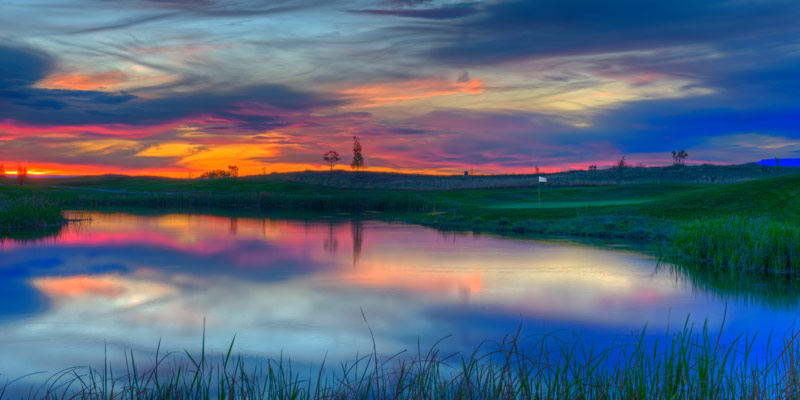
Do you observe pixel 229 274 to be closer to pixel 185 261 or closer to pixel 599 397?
pixel 185 261

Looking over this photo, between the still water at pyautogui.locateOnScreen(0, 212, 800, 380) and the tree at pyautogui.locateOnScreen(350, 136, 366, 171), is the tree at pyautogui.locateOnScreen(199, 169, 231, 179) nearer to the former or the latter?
the tree at pyautogui.locateOnScreen(350, 136, 366, 171)

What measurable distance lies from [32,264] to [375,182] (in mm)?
83580

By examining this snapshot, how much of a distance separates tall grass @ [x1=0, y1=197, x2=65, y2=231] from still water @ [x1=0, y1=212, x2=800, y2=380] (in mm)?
6466

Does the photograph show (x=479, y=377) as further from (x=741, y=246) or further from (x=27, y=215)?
(x=27, y=215)

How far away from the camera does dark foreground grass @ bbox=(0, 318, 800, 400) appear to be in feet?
17.0

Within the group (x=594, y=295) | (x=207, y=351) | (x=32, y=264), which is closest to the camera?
(x=207, y=351)

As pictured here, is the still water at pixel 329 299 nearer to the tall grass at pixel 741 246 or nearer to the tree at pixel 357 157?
the tall grass at pixel 741 246

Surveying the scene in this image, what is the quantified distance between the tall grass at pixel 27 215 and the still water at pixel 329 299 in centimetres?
647

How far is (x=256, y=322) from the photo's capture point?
10.2 m

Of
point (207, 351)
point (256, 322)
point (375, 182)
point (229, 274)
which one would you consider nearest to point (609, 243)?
point (229, 274)

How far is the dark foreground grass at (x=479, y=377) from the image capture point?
5.18 m

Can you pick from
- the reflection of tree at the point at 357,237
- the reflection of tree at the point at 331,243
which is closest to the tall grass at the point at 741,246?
the reflection of tree at the point at 357,237

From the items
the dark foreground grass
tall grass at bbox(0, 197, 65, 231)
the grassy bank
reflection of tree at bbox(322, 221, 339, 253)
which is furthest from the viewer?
tall grass at bbox(0, 197, 65, 231)

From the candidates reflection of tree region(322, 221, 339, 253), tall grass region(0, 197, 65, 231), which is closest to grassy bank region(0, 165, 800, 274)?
tall grass region(0, 197, 65, 231)
